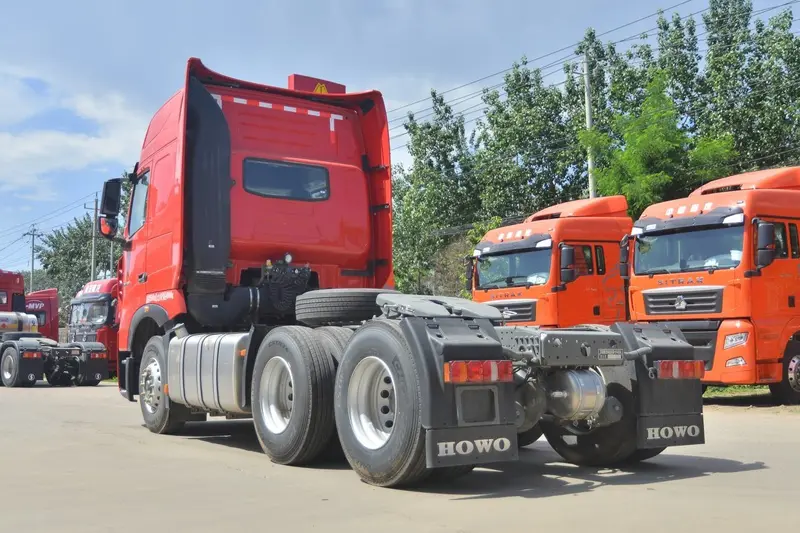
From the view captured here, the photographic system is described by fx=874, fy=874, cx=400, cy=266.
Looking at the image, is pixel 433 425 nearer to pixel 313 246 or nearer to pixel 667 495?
pixel 667 495

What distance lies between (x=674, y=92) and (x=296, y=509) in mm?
28656

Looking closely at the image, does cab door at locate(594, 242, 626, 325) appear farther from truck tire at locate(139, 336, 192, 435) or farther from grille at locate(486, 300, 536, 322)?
truck tire at locate(139, 336, 192, 435)

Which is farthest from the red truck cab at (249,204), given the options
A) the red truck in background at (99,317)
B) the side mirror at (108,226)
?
the red truck in background at (99,317)

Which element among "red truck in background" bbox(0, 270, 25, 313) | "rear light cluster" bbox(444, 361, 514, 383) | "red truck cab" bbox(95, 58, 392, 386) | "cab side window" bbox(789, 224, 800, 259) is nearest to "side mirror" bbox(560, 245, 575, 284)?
"cab side window" bbox(789, 224, 800, 259)

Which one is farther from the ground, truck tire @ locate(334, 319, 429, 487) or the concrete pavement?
truck tire @ locate(334, 319, 429, 487)

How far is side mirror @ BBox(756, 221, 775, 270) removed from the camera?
1206cm

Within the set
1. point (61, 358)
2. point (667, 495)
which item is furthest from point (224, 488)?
point (61, 358)

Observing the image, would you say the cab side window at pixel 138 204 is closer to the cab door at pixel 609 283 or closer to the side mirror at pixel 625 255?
the side mirror at pixel 625 255

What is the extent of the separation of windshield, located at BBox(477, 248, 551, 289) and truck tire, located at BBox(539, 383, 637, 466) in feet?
26.7

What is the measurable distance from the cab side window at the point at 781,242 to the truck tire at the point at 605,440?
6.79m

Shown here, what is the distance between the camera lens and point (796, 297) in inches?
499

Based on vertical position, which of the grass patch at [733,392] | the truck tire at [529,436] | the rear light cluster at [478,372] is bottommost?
the grass patch at [733,392]

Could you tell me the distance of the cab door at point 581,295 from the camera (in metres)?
15.1

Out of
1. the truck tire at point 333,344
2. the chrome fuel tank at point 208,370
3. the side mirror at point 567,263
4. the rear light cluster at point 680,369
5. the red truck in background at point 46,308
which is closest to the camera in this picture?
the rear light cluster at point 680,369
